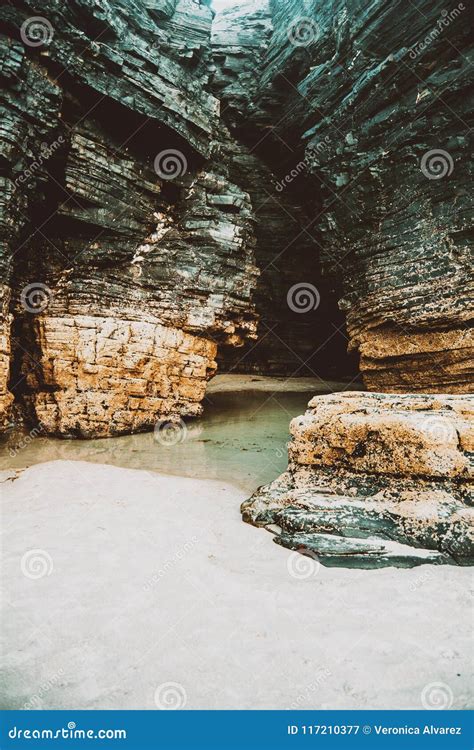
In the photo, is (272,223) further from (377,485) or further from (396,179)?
(377,485)

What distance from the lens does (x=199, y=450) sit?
27.0 feet

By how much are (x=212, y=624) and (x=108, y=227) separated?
8.82 meters

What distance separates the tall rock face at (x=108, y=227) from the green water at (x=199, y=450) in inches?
23.0

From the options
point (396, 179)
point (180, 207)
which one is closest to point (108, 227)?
point (180, 207)

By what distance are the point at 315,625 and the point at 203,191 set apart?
34.3 feet

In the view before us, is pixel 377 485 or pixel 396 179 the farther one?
pixel 396 179

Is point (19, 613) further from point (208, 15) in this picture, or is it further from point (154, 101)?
point (208, 15)

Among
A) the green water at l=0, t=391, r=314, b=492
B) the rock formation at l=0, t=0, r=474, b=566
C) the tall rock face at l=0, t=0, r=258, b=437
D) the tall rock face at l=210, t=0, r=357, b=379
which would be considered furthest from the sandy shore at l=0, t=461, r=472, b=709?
the tall rock face at l=210, t=0, r=357, b=379

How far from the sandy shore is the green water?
2.45 m

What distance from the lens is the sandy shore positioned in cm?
216

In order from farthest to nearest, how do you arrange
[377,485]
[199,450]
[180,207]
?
[180,207] → [199,450] → [377,485]

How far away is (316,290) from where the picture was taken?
53.6 feet

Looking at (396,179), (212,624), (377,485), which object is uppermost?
(396,179)

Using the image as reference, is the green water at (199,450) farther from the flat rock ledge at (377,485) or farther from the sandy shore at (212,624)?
the sandy shore at (212,624)
